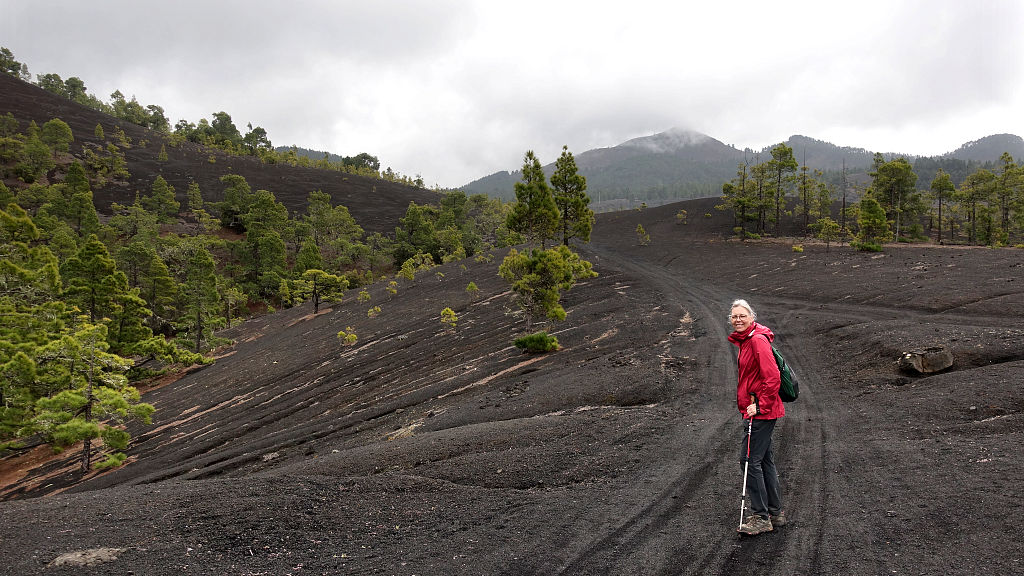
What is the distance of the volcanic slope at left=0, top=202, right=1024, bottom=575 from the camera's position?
4.89 metres

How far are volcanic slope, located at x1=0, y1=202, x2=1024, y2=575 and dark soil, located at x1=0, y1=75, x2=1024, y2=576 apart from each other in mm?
46

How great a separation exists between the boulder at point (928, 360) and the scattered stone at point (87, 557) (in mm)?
16021

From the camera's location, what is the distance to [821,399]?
34.1 ft

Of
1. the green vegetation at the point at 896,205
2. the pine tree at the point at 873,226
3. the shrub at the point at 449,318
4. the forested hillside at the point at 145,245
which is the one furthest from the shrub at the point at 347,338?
the pine tree at the point at 873,226

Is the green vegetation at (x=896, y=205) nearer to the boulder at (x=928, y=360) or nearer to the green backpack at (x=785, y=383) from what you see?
the boulder at (x=928, y=360)

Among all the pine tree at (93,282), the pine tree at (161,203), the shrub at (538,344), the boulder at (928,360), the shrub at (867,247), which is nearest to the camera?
the boulder at (928,360)

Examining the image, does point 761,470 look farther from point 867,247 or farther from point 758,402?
point 867,247

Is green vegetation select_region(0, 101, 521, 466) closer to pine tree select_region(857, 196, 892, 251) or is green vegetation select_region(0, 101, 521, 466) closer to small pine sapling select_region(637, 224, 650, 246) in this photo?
small pine sapling select_region(637, 224, 650, 246)

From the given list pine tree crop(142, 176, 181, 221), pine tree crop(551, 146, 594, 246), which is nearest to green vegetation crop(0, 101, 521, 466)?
pine tree crop(142, 176, 181, 221)

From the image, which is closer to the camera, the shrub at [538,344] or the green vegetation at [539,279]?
the shrub at [538,344]

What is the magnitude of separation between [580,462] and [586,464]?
122 mm

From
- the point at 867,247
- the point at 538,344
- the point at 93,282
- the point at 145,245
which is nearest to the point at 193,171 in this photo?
the point at 145,245

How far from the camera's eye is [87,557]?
17.4ft

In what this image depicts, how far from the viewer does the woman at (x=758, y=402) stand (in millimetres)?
4703
